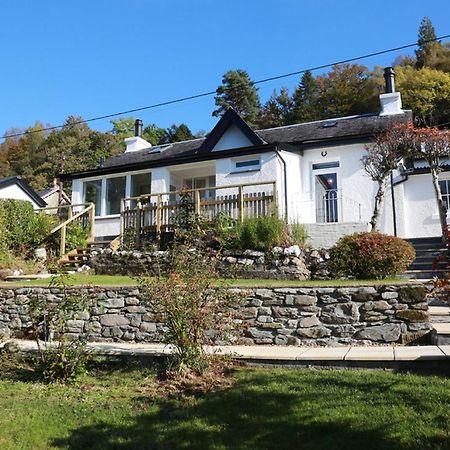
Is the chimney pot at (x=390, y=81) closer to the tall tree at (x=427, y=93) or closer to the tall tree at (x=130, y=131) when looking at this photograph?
the tall tree at (x=427, y=93)

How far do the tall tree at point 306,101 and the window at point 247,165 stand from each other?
26.7 m

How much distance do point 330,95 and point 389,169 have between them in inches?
1252

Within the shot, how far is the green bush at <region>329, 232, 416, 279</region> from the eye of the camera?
9.01 meters

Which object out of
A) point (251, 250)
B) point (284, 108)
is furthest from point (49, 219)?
point (284, 108)

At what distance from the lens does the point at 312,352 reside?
6.86m

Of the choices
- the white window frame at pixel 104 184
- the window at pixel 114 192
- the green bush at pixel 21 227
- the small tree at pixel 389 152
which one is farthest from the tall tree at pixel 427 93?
the green bush at pixel 21 227

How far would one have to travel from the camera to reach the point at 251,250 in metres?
11.7

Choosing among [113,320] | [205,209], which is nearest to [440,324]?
[113,320]

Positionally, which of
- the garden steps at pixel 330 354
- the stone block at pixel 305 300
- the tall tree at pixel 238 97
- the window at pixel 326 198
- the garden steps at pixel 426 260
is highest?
the tall tree at pixel 238 97

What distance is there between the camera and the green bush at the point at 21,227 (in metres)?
15.3

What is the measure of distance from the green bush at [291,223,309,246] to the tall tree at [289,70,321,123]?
1250 inches

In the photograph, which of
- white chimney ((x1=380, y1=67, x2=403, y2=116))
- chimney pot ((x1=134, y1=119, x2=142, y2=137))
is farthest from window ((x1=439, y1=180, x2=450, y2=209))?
chimney pot ((x1=134, y1=119, x2=142, y2=137))

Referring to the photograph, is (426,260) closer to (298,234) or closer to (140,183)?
(298,234)

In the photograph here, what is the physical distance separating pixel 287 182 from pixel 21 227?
31.5 feet
